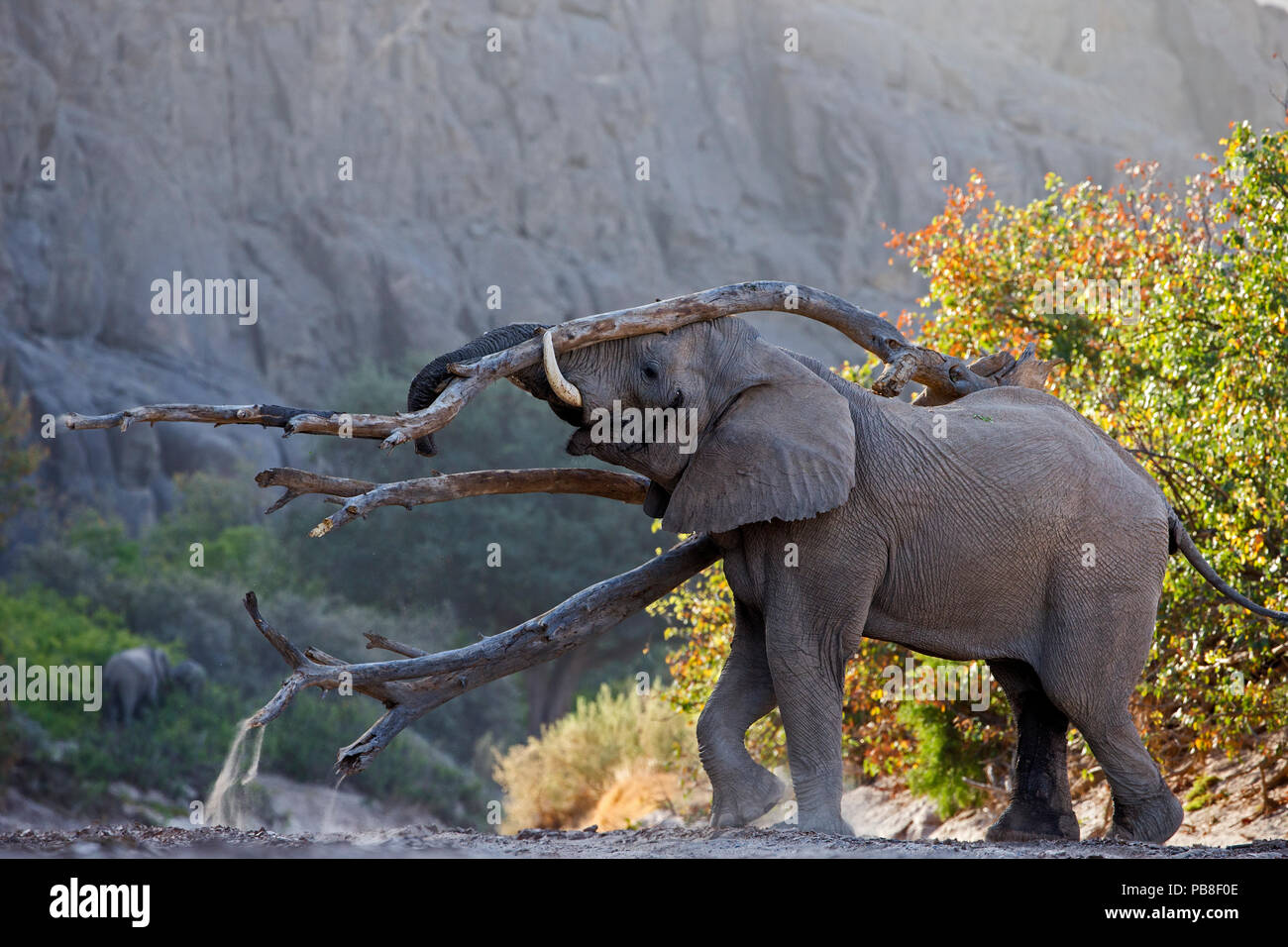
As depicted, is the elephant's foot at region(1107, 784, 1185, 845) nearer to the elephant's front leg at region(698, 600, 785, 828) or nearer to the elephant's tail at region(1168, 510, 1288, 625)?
the elephant's tail at region(1168, 510, 1288, 625)

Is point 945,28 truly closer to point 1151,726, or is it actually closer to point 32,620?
point 32,620

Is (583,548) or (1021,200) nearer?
(583,548)

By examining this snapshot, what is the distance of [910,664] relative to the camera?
1164 centimetres

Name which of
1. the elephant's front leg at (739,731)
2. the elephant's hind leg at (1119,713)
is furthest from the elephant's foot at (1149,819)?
the elephant's front leg at (739,731)

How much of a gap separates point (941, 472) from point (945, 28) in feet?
221

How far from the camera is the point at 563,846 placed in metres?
6.38

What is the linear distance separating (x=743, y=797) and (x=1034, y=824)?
5.71ft

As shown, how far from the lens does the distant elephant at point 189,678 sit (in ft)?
89.3

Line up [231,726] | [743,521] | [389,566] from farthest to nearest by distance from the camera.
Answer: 1. [389,566]
2. [231,726]
3. [743,521]

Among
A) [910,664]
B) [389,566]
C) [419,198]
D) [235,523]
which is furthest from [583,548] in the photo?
[910,664]

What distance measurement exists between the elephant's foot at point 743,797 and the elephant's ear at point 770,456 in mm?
1262

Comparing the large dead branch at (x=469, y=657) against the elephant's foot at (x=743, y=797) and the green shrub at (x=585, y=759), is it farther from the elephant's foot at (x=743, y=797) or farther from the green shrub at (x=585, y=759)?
the green shrub at (x=585, y=759)

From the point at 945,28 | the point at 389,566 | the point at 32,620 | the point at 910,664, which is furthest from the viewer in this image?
the point at 945,28

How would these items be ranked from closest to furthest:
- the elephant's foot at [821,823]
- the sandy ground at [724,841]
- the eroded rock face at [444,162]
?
1. the sandy ground at [724,841]
2. the elephant's foot at [821,823]
3. the eroded rock face at [444,162]
